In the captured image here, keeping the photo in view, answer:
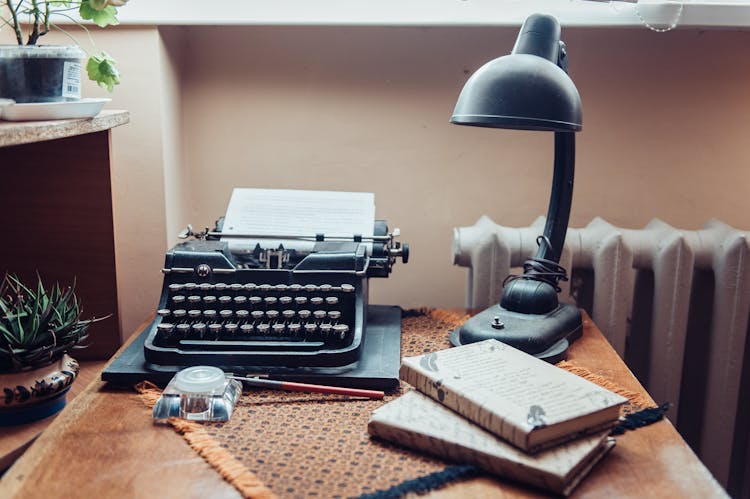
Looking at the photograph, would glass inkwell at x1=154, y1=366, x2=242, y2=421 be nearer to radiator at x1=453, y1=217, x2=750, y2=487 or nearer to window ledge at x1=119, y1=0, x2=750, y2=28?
radiator at x1=453, y1=217, x2=750, y2=487

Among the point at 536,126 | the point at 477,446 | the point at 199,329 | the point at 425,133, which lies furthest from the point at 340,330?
the point at 425,133

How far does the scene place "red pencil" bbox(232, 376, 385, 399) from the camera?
3.38ft

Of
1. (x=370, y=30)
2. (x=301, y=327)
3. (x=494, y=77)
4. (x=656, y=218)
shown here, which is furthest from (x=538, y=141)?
(x=301, y=327)

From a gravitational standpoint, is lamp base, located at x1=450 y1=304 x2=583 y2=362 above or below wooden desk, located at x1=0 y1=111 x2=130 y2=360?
below

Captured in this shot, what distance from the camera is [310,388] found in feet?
3.42

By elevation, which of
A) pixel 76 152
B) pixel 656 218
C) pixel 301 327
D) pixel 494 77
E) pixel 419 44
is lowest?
pixel 301 327

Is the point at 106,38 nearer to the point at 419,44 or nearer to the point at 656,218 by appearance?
the point at 419,44

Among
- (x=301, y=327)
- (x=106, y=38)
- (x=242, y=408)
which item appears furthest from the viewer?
(x=106, y=38)

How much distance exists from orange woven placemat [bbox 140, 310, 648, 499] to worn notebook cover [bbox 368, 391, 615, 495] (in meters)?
0.02

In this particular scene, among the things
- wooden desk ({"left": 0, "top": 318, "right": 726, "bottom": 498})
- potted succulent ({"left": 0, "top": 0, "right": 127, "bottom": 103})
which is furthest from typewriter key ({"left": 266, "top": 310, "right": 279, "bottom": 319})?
potted succulent ({"left": 0, "top": 0, "right": 127, "bottom": 103})

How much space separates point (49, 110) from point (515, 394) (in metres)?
0.79

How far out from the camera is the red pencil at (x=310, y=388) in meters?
1.03

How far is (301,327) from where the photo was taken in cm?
112

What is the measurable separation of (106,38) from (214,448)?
3.05 ft
